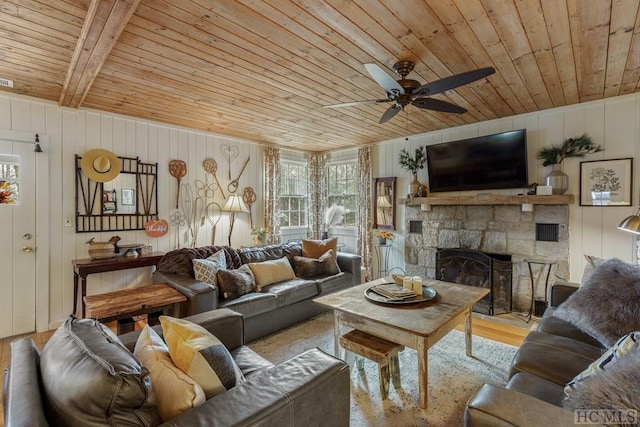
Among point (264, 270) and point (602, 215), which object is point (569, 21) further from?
point (264, 270)

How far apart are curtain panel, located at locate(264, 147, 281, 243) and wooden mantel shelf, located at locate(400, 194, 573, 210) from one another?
213 cm

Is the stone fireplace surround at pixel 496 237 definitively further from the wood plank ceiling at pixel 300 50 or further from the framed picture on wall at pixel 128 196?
the framed picture on wall at pixel 128 196

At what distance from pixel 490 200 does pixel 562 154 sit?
86 cm

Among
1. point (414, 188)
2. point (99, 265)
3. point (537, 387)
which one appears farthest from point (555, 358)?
point (99, 265)

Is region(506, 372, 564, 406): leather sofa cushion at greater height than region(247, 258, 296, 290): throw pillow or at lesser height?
lesser

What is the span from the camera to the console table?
3061 mm

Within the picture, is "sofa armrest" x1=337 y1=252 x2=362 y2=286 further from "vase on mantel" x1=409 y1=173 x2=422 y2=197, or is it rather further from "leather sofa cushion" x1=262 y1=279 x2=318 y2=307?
"vase on mantel" x1=409 y1=173 x2=422 y2=197

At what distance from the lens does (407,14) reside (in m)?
1.80

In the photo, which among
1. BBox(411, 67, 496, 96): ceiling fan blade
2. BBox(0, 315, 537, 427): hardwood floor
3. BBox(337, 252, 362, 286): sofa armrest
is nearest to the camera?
BBox(411, 67, 496, 96): ceiling fan blade

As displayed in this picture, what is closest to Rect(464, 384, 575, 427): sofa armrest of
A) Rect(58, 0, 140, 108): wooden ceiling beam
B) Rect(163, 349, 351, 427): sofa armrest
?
Rect(163, 349, 351, 427): sofa armrest

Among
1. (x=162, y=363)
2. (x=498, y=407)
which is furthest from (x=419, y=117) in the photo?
(x=162, y=363)

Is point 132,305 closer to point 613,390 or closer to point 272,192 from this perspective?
point 613,390

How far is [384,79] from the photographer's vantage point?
6.84 ft

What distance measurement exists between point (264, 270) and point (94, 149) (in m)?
2.38
